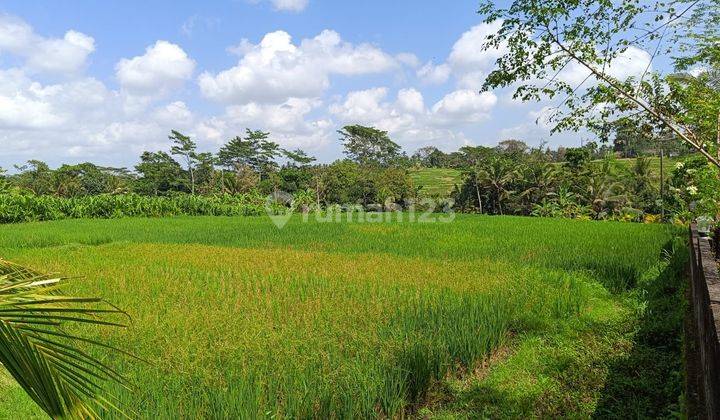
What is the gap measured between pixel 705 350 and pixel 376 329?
2697 mm

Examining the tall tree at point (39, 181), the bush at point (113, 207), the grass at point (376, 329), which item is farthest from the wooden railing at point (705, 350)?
the tall tree at point (39, 181)

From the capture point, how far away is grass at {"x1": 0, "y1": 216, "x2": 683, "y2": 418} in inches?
124

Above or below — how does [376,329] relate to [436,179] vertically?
below

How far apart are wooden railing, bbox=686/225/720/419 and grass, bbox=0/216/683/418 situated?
24 centimetres

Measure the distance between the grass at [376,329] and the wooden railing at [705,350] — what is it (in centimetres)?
24

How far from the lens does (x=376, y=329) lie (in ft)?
14.6

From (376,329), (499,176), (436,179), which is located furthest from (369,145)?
(376,329)

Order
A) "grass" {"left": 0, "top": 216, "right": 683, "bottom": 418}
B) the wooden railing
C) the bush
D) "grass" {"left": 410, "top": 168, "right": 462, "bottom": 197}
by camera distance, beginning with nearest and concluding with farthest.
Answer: the wooden railing → "grass" {"left": 0, "top": 216, "right": 683, "bottom": 418} → the bush → "grass" {"left": 410, "top": 168, "right": 462, "bottom": 197}

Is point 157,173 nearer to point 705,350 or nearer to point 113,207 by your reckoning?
point 113,207

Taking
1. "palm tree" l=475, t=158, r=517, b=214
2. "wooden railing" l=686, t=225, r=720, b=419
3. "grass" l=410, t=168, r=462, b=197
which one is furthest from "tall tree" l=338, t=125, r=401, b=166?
"wooden railing" l=686, t=225, r=720, b=419

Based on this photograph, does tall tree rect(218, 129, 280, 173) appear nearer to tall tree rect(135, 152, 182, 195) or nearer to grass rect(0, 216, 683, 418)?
tall tree rect(135, 152, 182, 195)

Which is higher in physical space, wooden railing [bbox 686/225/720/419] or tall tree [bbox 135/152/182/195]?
tall tree [bbox 135/152/182/195]

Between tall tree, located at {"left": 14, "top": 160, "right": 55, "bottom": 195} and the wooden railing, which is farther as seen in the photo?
tall tree, located at {"left": 14, "top": 160, "right": 55, "bottom": 195}

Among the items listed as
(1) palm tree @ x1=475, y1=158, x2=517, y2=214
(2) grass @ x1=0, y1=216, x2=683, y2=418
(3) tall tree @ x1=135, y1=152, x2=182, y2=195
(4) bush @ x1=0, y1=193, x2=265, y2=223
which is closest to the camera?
(2) grass @ x1=0, y1=216, x2=683, y2=418
